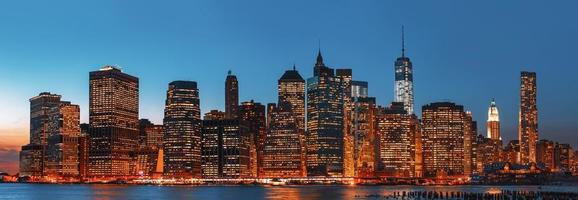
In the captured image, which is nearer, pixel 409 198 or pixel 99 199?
pixel 409 198

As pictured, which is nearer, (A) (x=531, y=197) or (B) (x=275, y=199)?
Answer: (A) (x=531, y=197)

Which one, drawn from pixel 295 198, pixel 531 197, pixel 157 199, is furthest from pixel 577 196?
pixel 157 199

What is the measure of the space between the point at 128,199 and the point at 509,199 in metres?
81.3

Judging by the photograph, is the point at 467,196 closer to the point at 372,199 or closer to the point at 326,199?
the point at 372,199

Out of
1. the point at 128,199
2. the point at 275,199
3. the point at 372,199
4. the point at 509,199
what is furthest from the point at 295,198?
the point at 509,199

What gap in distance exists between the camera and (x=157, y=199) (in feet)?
649

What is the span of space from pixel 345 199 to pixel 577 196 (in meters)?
47.7

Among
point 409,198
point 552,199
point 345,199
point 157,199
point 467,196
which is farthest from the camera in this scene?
point 157,199

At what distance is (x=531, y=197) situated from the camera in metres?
162

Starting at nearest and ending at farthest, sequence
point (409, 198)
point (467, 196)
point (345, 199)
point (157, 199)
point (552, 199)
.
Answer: point (552, 199) → point (467, 196) → point (409, 198) → point (345, 199) → point (157, 199)

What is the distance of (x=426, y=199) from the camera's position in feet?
543

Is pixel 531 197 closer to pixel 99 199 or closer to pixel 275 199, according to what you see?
pixel 275 199

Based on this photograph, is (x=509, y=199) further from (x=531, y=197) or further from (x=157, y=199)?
(x=157, y=199)

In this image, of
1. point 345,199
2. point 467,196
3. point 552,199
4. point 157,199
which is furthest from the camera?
point 157,199
